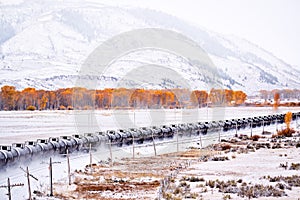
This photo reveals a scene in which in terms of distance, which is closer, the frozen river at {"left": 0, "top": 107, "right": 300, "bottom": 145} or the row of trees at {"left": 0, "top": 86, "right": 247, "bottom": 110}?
the frozen river at {"left": 0, "top": 107, "right": 300, "bottom": 145}

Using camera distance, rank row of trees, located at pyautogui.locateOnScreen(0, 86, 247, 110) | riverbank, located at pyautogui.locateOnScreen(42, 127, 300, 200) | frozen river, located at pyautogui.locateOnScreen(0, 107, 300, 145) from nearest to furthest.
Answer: riverbank, located at pyautogui.locateOnScreen(42, 127, 300, 200) < frozen river, located at pyautogui.locateOnScreen(0, 107, 300, 145) < row of trees, located at pyautogui.locateOnScreen(0, 86, 247, 110)

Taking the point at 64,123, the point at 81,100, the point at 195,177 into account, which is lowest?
the point at 195,177

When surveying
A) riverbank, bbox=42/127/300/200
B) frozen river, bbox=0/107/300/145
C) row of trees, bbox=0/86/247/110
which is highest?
row of trees, bbox=0/86/247/110

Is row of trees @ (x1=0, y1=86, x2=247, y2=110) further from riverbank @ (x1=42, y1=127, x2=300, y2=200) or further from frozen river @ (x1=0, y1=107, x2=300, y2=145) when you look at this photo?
riverbank @ (x1=42, y1=127, x2=300, y2=200)

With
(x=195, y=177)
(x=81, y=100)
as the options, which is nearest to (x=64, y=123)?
(x=195, y=177)

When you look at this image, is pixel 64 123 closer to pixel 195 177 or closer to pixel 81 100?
pixel 195 177

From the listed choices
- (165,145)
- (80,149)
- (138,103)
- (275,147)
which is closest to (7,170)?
(80,149)

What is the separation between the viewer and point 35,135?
133 ft

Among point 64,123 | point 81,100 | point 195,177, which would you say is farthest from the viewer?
point 81,100

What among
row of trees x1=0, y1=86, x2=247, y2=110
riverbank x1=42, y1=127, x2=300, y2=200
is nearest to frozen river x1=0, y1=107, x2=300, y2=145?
riverbank x1=42, y1=127, x2=300, y2=200

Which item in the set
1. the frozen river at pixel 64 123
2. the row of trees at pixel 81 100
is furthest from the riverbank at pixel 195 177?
the row of trees at pixel 81 100

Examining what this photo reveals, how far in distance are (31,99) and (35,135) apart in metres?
100

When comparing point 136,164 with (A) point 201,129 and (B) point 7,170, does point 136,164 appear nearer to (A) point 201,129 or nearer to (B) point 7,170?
(B) point 7,170

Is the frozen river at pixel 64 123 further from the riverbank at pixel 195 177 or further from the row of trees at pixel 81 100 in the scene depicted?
the row of trees at pixel 81 100
